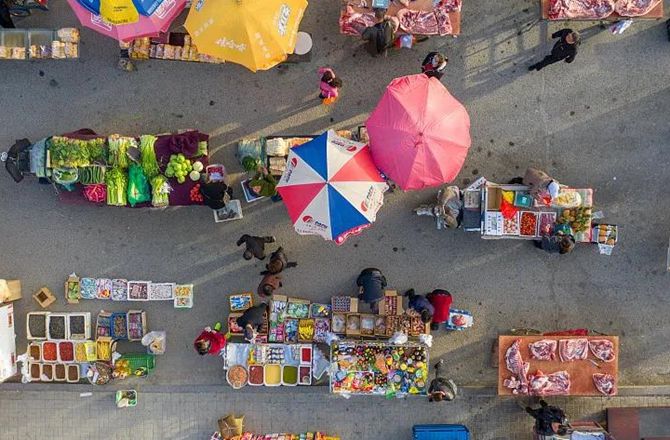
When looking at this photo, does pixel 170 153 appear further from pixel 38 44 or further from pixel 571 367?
pixel 571 367

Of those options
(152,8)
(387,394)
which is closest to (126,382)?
(387,394)

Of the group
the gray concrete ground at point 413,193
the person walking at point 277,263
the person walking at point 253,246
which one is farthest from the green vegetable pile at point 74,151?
the person walking at point 277,263

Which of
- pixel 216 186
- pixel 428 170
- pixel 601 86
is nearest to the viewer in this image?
pixel 428 170

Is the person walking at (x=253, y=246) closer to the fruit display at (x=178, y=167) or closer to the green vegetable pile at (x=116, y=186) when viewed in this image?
the fruit display at (x=178, y=167)

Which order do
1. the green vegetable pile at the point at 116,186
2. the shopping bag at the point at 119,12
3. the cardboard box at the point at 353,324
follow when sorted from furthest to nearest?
the cardboard box at the point at 353,324 → the green vegetable pile at the point at 116,186 → the shopping bag at the point at 119,12

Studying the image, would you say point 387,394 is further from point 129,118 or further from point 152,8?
point 152,8

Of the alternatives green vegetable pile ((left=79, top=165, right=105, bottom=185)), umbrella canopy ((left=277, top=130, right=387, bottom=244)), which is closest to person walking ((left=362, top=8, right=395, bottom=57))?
umbrella canopy ((left=277, top=130, right=387, bottom=244))
